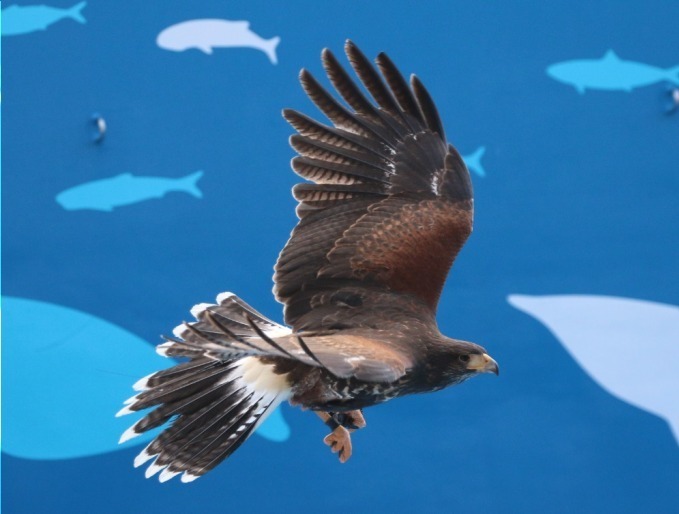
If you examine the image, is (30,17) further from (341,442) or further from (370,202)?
(341,442)

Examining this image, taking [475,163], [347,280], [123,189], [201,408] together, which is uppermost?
[123,189]

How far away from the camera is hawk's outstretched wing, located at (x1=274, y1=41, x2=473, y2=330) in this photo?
4.55 meters

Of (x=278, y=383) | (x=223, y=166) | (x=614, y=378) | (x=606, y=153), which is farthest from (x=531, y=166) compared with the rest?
(x=278, y=383)

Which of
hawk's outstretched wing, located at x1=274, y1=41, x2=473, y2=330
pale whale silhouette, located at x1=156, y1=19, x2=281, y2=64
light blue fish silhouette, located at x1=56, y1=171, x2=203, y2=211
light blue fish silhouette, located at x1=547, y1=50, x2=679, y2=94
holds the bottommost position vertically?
hawk's outstretched wing, located at x1=274, y1=41, x2=473, y2=330

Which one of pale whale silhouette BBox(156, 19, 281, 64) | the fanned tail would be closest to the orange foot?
the fanned tail

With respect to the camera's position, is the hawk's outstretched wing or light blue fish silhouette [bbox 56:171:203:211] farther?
Answer: light blue fish silhouette [bbox 56:171:203:211]

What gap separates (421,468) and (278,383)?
2218 mm

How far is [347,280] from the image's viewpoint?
4.55 meters

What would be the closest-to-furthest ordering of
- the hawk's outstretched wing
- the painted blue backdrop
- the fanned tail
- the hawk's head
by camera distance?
the fanned tail, the hawk's head, the hawk's outstretched wing, the painted blue backdrop

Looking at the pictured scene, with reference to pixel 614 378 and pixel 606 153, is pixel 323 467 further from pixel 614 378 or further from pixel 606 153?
pixel 606 153

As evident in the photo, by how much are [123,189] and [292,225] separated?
0.81 metres

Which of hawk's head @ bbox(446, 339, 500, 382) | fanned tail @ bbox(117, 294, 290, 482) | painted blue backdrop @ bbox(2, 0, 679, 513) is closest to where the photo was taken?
fanned tail @ bbox(117, 294, 290, 482)

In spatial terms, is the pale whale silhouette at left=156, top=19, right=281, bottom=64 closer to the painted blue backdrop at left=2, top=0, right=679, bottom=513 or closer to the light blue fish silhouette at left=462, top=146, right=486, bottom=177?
the painted blue backdrop at left=2, top=0, right=679, bottom=513

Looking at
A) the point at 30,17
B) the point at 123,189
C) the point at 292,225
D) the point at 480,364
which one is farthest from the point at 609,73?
the point at 30,17
